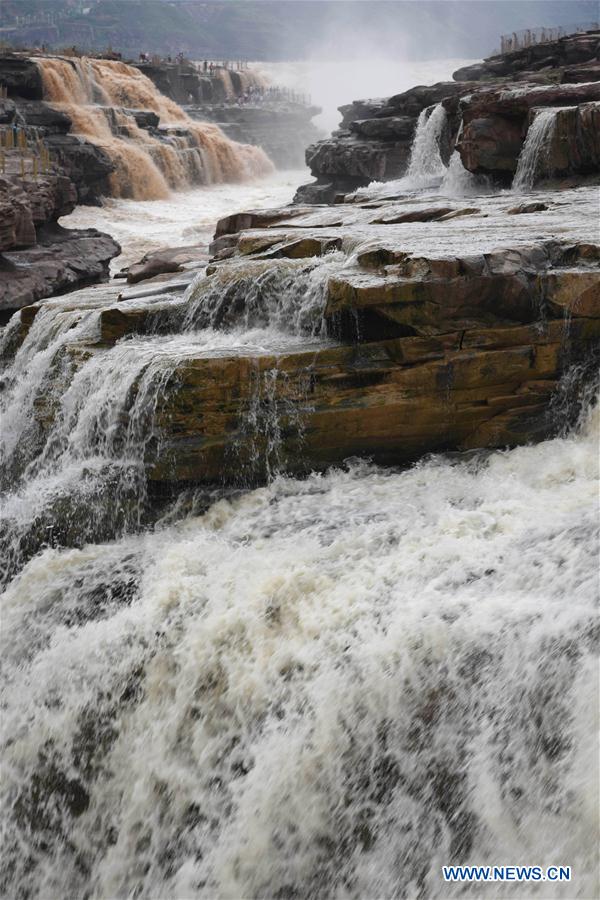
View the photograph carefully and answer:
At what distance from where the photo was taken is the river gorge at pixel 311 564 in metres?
4.03

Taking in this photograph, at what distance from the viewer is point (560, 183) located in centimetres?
1270

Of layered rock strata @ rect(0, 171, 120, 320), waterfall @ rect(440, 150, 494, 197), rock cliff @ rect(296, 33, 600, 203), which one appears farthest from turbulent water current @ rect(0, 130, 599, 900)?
waterfall @ rect(440, 150, 494, 197)

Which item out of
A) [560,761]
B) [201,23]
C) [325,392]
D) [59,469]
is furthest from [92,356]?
[201,23]

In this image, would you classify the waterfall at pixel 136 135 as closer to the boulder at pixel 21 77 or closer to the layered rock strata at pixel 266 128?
the boulder at pixel 21 77

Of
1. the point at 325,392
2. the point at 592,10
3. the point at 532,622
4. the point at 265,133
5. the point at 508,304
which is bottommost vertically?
the point at 532,622

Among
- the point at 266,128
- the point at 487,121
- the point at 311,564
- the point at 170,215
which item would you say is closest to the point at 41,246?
the point at 170,215

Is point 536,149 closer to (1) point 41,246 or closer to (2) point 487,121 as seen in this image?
(2) point 487,121

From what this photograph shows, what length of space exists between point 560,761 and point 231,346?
4596 millimetres

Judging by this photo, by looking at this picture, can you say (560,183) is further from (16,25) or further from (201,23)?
(201,23)

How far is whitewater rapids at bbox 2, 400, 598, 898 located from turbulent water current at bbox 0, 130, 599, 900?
0.01 m

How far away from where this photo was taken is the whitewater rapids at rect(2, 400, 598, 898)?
389 centimetres

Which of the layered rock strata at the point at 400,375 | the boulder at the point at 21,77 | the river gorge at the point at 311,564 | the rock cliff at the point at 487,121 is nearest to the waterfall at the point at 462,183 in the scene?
the rock cliff at the point at 487,121

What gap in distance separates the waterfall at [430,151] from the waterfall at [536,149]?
4.51 meters

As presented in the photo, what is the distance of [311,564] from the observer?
5469mm
